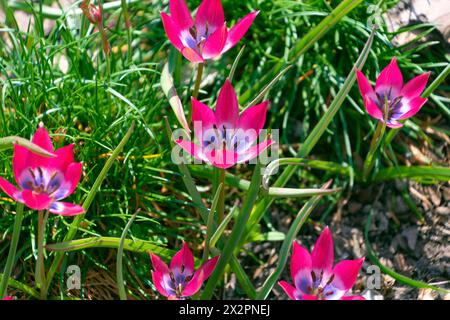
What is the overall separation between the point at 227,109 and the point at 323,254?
1.20 ft

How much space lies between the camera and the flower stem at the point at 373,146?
1792mm

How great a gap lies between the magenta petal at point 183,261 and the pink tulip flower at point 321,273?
212 millimetres

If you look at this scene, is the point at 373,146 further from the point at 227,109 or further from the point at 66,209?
the point at 66,209

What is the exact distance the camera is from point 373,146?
73.2 inches

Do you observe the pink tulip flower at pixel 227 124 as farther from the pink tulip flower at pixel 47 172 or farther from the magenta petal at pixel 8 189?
the magenta petal at pixel 8 189

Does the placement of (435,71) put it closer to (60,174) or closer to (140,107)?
(140,107)

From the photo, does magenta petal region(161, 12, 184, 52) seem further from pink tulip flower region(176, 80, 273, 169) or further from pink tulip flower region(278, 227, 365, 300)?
pink tulip flower region(278, 227, 365, 300)

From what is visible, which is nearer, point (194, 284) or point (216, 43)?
point (194, 284)

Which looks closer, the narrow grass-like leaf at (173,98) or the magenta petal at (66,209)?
the magenta petal at (66,209)

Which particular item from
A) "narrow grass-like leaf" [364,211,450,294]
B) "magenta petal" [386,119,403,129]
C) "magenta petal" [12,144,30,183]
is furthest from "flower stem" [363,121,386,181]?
"magenta petal" [12,144,30,183]

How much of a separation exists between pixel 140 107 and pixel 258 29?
0.52 m

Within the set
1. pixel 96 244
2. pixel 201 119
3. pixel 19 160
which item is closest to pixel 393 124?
pixel 201 119

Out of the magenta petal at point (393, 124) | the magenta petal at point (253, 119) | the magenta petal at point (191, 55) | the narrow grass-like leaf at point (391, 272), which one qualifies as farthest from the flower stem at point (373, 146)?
the magenta petal at point (191, 55)
